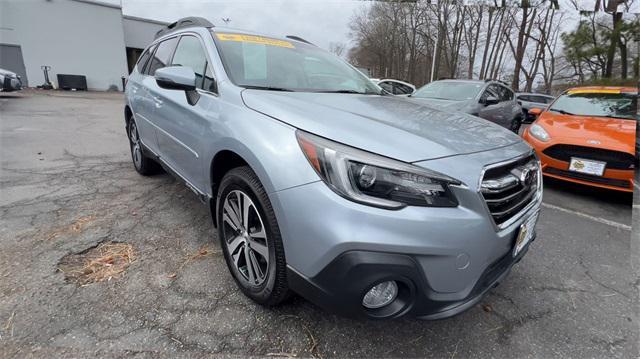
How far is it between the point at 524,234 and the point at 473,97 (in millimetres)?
5522

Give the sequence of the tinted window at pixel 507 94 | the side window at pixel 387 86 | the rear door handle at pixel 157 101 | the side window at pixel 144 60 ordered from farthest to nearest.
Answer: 1. the tinted window at pixel 507 94
2. the side window at pixel 387 86
3. the side window at pixel 144 60
4. the rear door handle at pixel 157 101

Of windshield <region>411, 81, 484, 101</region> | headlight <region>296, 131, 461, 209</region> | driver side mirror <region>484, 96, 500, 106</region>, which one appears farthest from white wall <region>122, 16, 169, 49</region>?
headlight <region>296, 131, 461, 209</region>

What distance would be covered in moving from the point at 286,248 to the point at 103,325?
110cm

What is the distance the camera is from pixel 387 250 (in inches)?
52.2

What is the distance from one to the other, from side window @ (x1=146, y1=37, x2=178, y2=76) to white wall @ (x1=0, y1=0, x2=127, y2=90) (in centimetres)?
2251

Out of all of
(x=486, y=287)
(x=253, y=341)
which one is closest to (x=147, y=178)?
(x=253, y=341)

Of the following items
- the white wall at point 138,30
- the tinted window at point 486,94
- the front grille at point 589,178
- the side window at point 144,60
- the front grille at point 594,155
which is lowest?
the front grille at point 589,178

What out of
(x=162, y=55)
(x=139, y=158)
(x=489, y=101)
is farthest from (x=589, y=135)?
(x=139, y=158)

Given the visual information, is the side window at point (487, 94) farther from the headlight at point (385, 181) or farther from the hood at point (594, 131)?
the headlight at point (385, 181)

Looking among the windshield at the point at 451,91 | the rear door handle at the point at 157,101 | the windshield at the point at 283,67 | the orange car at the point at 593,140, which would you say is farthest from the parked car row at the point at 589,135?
the rear door handle at the point at 157,101

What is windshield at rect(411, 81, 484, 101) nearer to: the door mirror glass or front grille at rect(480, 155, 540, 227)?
front grille at rect(480, 155, 540, 227)

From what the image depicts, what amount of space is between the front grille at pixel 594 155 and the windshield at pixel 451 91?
266cm

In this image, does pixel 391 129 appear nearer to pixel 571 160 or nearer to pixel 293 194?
pixel 293 194

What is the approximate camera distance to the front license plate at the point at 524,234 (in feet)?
5.57
